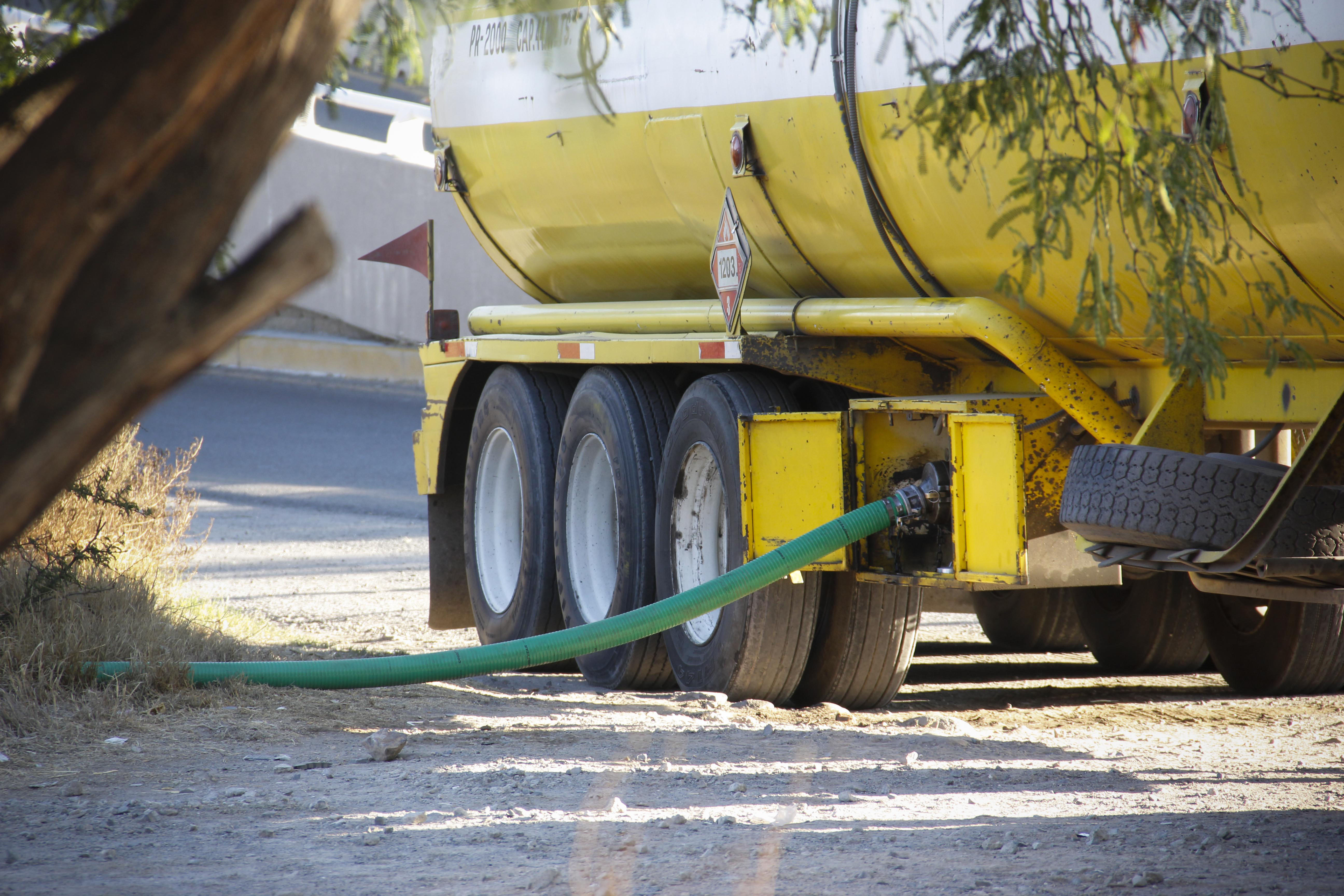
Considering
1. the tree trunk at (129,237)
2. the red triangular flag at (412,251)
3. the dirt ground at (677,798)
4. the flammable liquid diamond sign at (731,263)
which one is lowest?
the dirt ground at (677,798)

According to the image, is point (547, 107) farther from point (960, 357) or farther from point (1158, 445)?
point (1158, 445)

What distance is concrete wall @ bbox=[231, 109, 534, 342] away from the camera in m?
20.6

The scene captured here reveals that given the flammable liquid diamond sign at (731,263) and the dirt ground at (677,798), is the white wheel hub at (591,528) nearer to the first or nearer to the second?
the dirt ground at (677,798)

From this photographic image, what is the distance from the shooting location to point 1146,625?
788cm

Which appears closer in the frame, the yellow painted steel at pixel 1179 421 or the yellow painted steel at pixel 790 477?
the yellow painted steel at pixel 1179 421

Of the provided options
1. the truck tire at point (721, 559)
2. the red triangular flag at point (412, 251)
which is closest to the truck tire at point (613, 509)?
the truck tire at point (721, 559)

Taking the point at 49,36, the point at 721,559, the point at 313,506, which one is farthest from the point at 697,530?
the point at 313,506

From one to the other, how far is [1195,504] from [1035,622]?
4.09 m

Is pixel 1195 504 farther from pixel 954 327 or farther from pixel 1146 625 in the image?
pixel 1146 625

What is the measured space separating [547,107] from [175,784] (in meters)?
3.85

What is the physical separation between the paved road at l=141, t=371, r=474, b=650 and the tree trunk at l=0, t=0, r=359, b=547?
140 inches

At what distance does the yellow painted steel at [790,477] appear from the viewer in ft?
20.7

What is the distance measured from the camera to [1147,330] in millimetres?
3594

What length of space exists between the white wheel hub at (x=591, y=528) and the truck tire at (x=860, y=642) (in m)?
1.52
